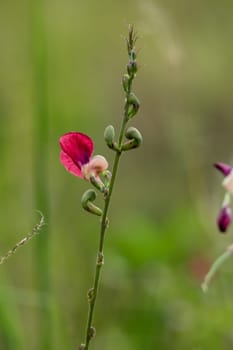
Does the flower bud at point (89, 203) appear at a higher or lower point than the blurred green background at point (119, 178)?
higher

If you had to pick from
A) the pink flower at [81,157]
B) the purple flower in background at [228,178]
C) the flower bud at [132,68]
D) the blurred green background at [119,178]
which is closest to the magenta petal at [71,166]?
the pink flower at [81,157]

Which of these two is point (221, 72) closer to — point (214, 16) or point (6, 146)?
point (214, 16)

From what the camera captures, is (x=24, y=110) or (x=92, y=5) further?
(x=92, y=5)

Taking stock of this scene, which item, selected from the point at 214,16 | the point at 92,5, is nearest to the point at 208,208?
the point at 214,16

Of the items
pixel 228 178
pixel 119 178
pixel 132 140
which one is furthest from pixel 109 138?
pixel 119 178

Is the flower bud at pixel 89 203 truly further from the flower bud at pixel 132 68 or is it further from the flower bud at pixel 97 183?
the flower bud at pixel 132 68

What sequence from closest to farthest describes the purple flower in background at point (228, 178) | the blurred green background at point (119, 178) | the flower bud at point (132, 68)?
the flower bud at point (132, 68) < the purple flower in background at point (228, 178) < the blurred green background at point (119, 178)

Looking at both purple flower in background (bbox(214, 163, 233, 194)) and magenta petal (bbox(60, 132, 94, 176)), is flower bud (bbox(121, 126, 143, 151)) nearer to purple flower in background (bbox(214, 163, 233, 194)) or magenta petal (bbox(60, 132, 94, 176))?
magenta petal (bbox(60, 132, 94, 176))

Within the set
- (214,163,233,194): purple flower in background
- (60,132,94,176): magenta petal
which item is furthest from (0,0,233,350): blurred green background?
(60,132,94,176): magenta petal
